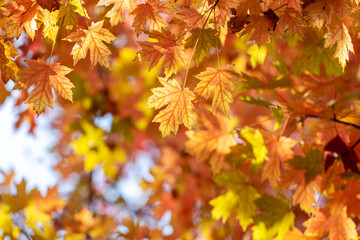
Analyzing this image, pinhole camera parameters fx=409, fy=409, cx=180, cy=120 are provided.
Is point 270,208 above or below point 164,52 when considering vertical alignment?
below

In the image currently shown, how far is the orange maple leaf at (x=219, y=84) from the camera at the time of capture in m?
1.57

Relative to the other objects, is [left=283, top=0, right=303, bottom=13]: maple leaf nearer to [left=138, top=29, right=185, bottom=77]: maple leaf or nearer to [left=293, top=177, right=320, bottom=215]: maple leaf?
[left=138, top=29, right=185, bottom=77]: maple leaf

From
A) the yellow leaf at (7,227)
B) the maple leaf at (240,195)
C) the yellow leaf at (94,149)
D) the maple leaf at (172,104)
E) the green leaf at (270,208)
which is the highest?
the maple leaf at (172,104)

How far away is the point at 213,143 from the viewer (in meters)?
2.28

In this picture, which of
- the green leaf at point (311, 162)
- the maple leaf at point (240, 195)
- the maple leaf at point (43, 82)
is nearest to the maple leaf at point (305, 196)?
the green leaf at point (311, 162)

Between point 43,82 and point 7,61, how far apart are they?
15 cm

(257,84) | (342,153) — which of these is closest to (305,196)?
(342,153)

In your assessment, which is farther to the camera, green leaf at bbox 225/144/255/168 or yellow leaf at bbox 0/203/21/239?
yellow leaf at bbox 0/203/21/239

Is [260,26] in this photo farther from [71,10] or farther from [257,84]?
[71,10]

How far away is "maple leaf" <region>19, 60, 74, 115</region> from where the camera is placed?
1507 millimetres

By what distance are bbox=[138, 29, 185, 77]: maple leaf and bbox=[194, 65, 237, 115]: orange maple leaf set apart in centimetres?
11

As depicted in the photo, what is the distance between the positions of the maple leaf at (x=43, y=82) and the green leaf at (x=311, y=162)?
3.29ft

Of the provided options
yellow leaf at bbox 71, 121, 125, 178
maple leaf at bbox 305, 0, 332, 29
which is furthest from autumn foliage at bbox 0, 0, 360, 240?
yellow leaf at bbox 71, 121, 125, 178

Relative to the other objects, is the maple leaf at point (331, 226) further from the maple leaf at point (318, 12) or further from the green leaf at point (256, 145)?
the maple leaf at point (318, 12)
